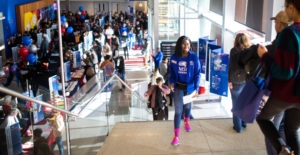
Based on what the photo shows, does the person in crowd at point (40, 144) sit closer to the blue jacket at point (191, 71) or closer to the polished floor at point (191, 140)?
the polished floor at point (191, 140)

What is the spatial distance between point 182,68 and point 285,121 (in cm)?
148

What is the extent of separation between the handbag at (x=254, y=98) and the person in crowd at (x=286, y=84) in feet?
0.13

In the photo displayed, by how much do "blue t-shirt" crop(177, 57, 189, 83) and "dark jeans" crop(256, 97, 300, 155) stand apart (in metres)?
1.34

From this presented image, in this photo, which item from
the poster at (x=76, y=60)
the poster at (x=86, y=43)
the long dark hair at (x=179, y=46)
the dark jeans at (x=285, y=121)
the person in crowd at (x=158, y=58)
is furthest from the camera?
the poster at (x=86, y=43)

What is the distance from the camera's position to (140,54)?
17.3 m

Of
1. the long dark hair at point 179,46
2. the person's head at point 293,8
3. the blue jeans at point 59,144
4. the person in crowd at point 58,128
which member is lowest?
the blue jeans at point 59,144

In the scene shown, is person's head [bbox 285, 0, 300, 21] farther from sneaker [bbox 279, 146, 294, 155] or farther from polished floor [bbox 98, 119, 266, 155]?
polished floor [bbox 98, 119, 266, 155]

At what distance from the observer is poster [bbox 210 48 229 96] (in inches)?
275

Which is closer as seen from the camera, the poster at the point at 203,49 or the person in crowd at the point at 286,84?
the person in crowd at the point at 286,84

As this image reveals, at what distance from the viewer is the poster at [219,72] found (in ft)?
22.9

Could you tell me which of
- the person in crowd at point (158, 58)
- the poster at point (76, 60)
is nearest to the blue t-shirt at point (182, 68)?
the person in crowd at point (158, 58)

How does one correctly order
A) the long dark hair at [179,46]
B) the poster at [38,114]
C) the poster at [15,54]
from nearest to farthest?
the poster at [38,114] < the long dark hair at [179,46] < the poster at [15,54]

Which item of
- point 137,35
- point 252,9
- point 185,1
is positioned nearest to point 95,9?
point 137,35

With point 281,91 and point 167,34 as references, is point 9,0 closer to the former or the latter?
point 167,34
